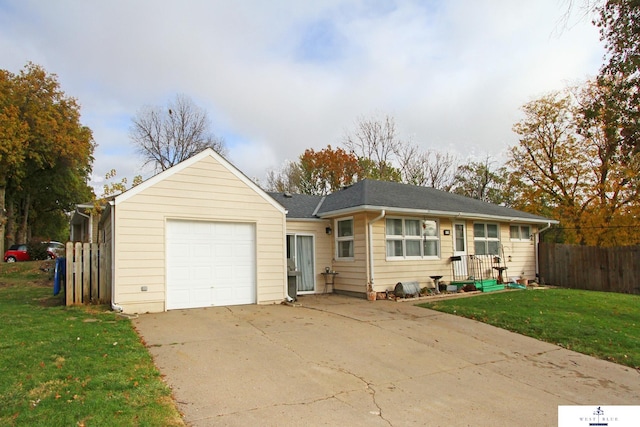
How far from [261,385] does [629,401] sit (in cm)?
461

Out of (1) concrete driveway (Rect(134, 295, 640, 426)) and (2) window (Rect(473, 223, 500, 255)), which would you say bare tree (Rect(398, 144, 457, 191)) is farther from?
(1) concrete driveway (Rect(134, 295, 640, 426))

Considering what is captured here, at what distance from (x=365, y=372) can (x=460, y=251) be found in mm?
10164

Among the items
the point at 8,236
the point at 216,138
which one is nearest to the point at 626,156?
the point at 216,138

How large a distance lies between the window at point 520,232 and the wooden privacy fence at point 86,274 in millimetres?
14758

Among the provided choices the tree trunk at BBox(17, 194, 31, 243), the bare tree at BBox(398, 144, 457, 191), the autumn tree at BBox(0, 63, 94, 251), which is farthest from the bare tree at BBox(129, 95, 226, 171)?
the bare tree at BBox(398, 144, 457, 191)

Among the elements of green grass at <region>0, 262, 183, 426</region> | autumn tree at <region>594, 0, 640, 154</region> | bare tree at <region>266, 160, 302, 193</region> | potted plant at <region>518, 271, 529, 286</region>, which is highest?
bare tree at <region>266, 160, 302, 193</region>

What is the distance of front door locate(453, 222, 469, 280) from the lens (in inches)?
566

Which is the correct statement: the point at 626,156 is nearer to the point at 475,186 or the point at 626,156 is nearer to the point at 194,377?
the point at 194,377

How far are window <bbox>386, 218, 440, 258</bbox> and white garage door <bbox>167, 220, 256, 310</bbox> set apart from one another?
465 centimetres

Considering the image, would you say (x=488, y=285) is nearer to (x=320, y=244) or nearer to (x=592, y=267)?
(x=592, y=267)

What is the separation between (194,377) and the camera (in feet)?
16.5

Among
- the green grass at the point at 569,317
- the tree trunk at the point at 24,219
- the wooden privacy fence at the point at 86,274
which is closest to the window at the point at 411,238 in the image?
the green grass at the point at 569,317

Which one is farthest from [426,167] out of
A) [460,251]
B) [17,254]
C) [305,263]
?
[17,254]

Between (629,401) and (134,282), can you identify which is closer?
(629,401)
